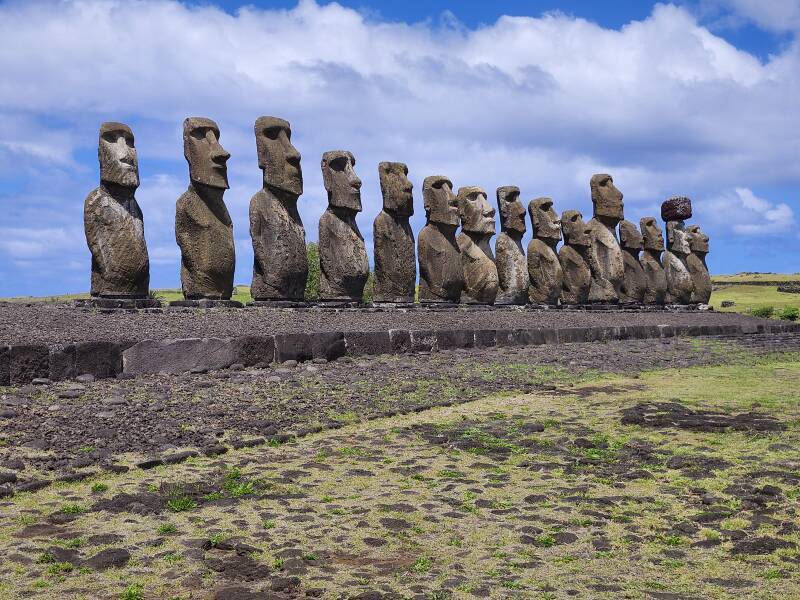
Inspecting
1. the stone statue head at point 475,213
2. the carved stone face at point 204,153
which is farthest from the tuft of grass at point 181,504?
the stone statue head at point 475,213

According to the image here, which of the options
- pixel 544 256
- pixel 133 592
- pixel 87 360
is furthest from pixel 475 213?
pixel 133 592

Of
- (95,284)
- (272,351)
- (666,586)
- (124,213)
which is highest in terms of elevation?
(124,213)

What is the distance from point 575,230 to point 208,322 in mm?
15771

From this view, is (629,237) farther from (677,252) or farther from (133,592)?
(133,592)

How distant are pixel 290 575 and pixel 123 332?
679cm

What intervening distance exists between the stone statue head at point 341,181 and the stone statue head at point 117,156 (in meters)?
4.12

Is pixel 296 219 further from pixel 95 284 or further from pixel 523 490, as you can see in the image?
pixel 523 490

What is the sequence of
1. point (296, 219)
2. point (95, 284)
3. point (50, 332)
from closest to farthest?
1. point (50, 332)
2. point (95, 284)
3. point (296, 219)

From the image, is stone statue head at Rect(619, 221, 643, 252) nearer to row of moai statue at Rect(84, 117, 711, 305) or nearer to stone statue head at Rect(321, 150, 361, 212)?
row of moai statue at Rect(84, 117, 711, 305)

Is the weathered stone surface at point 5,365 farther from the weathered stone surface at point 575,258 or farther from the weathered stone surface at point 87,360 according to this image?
the weathered stone surface at point 575,258

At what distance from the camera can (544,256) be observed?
2341 centimetres

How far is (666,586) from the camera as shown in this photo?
12.3 ft

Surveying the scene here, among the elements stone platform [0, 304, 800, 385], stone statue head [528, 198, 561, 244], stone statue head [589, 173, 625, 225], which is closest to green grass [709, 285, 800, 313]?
stone statue head [589, 173, 625, 225]

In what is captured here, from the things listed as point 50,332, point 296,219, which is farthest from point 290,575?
point 296,219
